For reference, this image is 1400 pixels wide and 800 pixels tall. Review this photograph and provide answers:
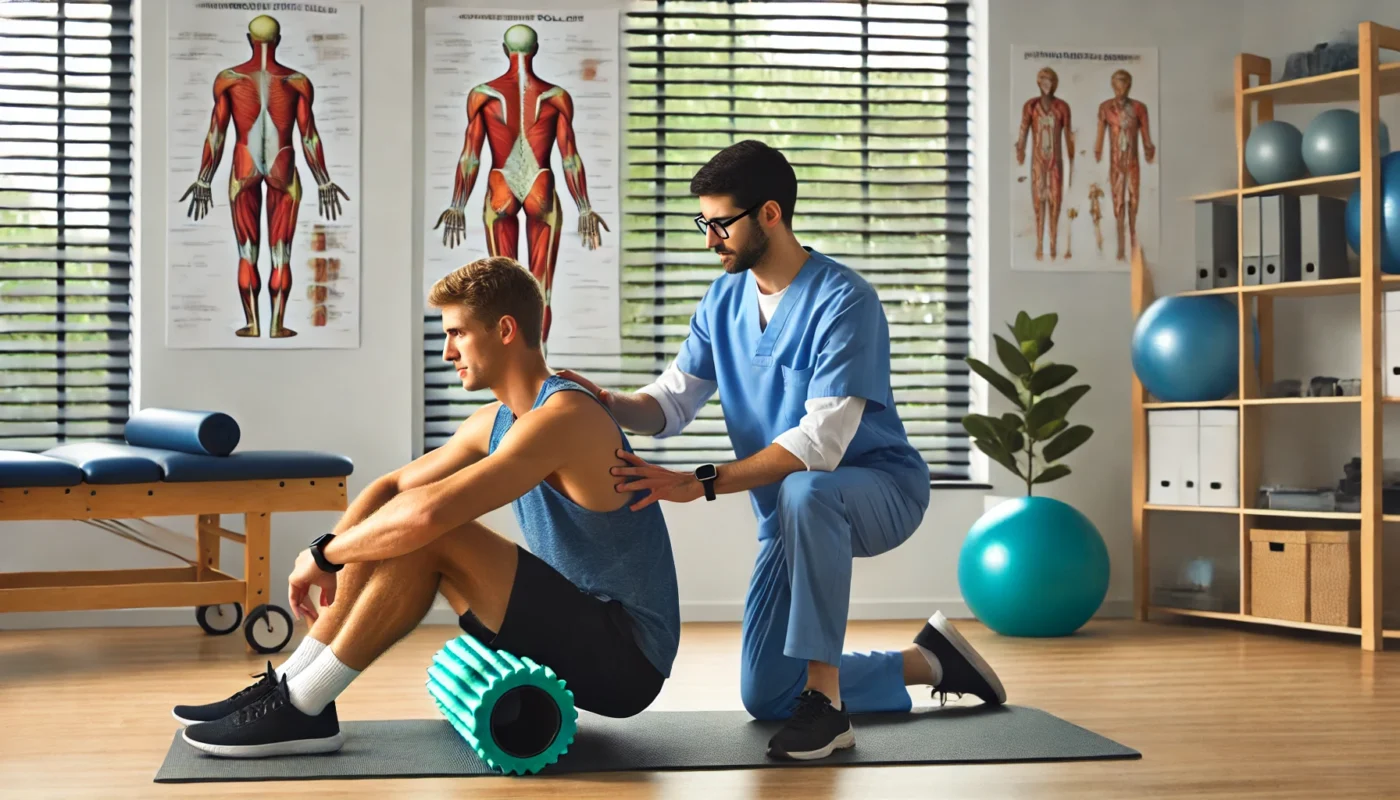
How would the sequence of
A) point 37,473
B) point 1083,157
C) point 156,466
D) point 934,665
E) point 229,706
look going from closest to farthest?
point 229,706 → point 934,665 → point 37,473 → point 156,466 → point 1083,157

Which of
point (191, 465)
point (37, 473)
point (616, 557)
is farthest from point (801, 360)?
point (37, 473)

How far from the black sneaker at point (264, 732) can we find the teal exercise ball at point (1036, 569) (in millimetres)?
2497

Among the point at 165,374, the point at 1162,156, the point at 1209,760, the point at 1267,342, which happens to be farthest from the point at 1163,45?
the point at 165,374

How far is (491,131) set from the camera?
4812mm

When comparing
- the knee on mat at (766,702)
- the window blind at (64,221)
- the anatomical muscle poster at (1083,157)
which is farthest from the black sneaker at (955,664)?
the window blind at (64,221)

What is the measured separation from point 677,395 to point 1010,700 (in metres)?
1.08

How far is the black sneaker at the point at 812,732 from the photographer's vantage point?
2.50 meters

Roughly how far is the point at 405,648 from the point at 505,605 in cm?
187

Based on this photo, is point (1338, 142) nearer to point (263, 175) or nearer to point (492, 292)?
point (492, 292)

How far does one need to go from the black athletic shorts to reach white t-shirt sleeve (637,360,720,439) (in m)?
0.70

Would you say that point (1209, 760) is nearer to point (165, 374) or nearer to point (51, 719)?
point (51, 719)

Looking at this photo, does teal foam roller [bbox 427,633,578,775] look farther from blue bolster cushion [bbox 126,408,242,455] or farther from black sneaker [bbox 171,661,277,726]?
blue bolster cushion [bbox 126,408,242,455]

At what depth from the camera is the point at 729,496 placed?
489 centimetres

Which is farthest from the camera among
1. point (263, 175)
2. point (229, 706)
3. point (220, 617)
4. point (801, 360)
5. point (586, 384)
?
point (263, 175)
